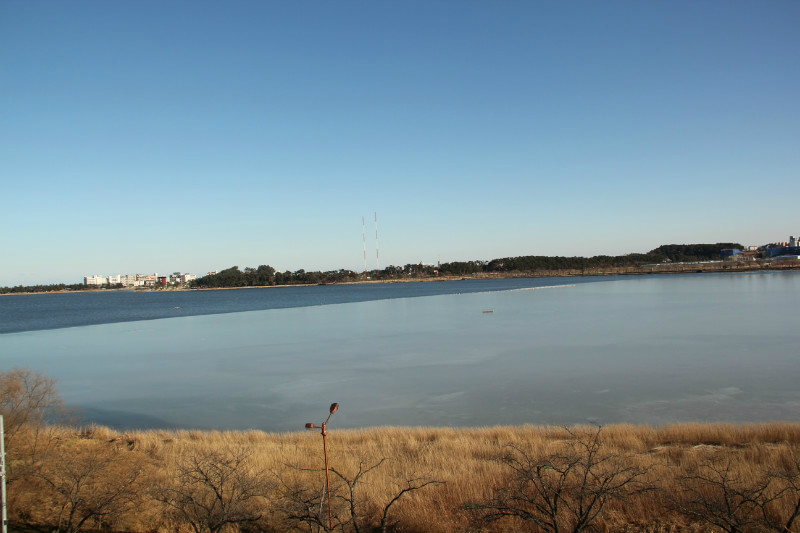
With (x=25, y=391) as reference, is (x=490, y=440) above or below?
below

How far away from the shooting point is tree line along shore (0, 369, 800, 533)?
629 cm

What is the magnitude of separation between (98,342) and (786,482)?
30.5 m

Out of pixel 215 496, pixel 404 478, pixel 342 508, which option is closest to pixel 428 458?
pixel 404 478

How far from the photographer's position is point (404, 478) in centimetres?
828

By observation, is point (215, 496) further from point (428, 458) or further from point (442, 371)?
point (442, 371)

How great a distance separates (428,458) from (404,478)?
952 mm

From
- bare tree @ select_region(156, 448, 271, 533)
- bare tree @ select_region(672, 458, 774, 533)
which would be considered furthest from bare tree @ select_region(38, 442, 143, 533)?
bare tree @ select_region(672, 458, 774, 533)

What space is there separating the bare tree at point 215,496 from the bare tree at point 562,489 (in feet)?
8.88

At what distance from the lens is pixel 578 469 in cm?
823

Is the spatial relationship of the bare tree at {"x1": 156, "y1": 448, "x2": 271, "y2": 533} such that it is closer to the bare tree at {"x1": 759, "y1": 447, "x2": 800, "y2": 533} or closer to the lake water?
the lake water

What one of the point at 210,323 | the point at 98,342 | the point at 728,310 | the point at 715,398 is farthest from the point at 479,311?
the point at 715,398

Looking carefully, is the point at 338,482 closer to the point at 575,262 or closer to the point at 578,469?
the point at 578,469

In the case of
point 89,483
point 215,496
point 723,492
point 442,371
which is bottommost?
point 442,371

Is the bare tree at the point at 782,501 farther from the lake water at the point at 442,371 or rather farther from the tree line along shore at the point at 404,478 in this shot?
the lake water at the point at 442,371
